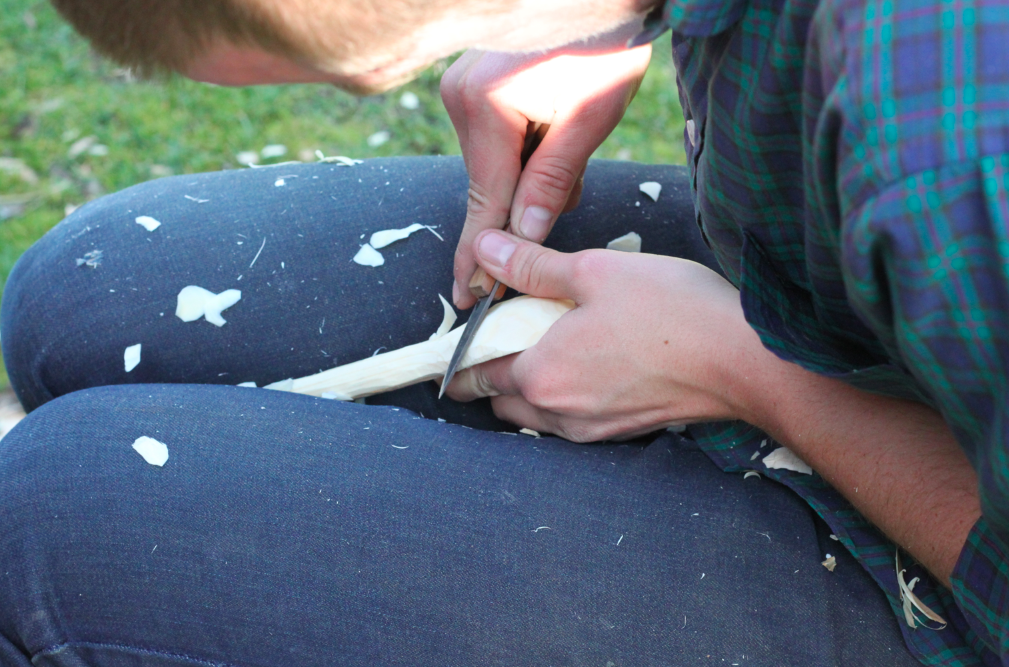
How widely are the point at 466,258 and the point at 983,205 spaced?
0.66 meters

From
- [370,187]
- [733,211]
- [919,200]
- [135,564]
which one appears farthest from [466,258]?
[919,200]

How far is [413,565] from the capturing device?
0.72 metres

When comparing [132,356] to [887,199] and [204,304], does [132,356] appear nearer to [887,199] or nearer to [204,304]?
[204,304]

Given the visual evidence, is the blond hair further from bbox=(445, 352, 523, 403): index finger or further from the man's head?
bbox=(445, 352, 523, 403): index finger

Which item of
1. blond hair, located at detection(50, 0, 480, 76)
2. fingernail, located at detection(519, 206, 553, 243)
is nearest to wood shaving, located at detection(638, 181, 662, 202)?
fingernail, located at detection(519, 206, 553, 243)

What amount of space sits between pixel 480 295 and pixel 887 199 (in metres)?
0.61

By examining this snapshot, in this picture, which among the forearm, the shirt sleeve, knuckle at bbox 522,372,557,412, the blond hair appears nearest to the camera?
the shirt sleeve

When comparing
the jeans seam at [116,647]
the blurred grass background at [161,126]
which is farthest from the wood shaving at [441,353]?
the blurred grass background at [161,126]

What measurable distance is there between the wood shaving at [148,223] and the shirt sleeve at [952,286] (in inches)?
35.3

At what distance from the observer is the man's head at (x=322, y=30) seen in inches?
21.7

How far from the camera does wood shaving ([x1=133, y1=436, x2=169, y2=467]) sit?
2.57 ft

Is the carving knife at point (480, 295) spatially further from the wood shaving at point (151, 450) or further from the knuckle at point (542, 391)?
the wood shaving at point (151, 450)

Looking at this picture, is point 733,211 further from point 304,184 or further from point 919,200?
point 304,184

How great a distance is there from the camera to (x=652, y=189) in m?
1.08
